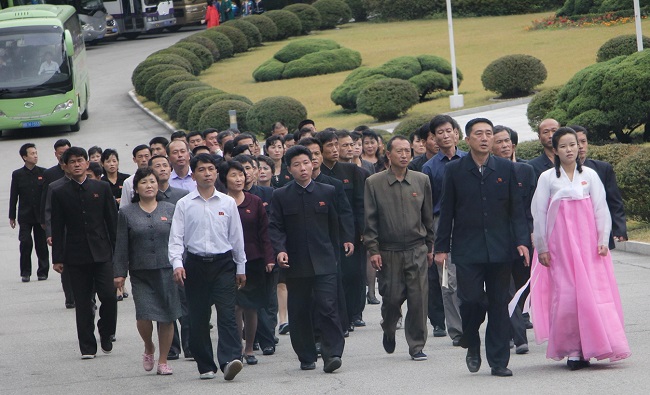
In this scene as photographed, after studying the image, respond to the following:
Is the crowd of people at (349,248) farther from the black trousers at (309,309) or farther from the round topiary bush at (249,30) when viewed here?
the round topiary bush at (249,30)

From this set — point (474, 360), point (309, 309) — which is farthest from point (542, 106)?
point (474, 360)

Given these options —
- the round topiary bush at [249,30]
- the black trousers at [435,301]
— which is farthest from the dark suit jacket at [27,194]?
the round topiary bush at [249,30]

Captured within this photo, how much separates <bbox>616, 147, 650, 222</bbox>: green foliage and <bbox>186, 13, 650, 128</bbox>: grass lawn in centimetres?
1398

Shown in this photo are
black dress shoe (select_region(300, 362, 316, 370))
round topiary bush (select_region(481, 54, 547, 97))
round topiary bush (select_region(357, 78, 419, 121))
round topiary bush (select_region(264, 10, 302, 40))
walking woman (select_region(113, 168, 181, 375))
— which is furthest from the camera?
round topiary bush (select_region(264, 10, 302, 40))

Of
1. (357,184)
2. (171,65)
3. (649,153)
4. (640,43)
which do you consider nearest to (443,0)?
(171,65)

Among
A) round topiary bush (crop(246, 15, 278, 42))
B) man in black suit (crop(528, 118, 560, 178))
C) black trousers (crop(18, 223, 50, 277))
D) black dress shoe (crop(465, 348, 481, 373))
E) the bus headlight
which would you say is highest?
round topiary bush (crop(246, 15, 278, 42))

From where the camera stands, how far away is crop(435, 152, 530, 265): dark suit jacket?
29.0ft

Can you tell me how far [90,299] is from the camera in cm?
1095

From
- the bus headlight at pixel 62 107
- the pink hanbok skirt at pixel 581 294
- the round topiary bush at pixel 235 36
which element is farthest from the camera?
the round topiary bush at pixel 235 36

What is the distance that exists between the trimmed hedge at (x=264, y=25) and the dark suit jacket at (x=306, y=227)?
131 ft

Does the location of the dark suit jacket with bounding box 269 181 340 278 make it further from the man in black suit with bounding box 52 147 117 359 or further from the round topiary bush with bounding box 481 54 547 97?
the round topiary bush with bounding box 481 54 547 97

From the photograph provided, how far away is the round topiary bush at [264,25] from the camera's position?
162 feet

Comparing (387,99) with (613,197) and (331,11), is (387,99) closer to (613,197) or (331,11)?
(613,197)

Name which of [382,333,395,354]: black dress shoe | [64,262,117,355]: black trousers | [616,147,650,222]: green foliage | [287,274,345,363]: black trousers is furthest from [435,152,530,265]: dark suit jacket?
[616,147,650,222]: green foliage
